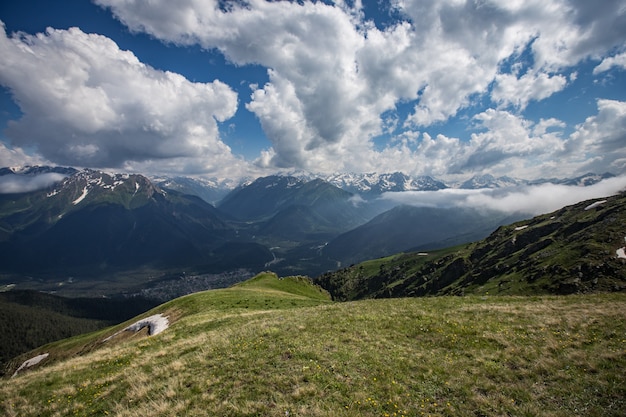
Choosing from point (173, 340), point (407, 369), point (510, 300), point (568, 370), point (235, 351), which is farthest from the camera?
point (510, 300)

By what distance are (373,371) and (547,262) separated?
8404 centimetres

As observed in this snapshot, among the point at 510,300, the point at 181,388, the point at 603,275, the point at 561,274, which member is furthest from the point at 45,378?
the point at 561,274

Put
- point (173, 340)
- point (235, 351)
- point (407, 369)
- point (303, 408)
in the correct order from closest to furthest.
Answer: point (303, 408)
point (407, 369)
point (235, 351)
point (173, 340)

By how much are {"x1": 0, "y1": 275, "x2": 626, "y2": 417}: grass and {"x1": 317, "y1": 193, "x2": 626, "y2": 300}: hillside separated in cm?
4605

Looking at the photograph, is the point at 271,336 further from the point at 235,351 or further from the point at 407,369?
the point at 407,369

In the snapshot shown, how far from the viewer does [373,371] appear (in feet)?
48.2

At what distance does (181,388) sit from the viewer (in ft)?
45.8

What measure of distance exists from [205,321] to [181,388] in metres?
18.9

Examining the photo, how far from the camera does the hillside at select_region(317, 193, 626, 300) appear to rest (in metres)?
57.1

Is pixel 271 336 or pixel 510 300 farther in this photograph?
pixel 510 300

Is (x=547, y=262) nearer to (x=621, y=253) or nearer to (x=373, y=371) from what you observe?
(x=621, y=253)

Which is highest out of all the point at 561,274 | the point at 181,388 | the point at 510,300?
the point at 181,388

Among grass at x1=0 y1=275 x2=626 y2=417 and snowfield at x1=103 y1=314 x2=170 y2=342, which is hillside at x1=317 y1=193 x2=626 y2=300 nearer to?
grass at x1=0 y1=275 x2=626 y2=417

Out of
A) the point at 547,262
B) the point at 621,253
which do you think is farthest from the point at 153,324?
the point at 621,253
